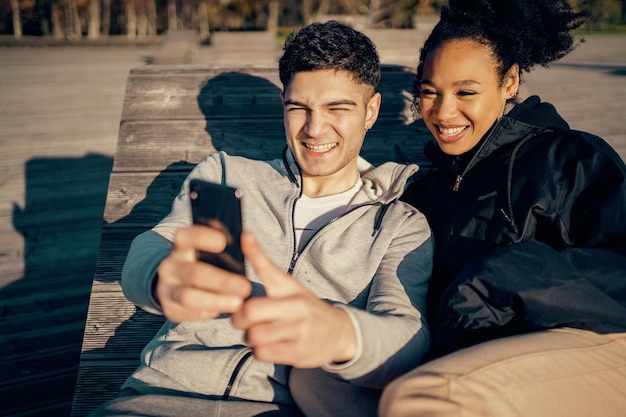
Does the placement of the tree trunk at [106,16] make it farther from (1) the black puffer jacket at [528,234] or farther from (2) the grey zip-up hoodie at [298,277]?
(1) the black puffer jacket at [528,234]

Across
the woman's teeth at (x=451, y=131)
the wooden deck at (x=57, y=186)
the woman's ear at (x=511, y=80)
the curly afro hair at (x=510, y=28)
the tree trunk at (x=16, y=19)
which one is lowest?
the wooden deck at (x=57, y=186)

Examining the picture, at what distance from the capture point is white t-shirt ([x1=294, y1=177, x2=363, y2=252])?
2.03 meters

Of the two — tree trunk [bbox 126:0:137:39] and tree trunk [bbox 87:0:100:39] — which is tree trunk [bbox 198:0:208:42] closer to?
tree trunk [bbox 126:0:137:39]

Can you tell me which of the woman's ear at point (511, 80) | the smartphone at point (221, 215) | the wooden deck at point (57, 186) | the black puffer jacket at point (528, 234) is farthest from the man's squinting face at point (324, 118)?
the wooden deck at point (57, 186)

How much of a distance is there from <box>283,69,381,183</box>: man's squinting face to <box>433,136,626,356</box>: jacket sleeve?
0.82 meters

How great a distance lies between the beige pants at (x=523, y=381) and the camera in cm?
114

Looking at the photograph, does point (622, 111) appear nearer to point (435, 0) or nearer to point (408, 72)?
point (408, 72)

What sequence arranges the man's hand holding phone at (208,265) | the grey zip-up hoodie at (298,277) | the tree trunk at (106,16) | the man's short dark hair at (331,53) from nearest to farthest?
the man's hand holding phone at (208,265)
the grey zip-up hoodie at (298,277)
the man's short dark hair at (331,53)
the tree trunk at (106,16)

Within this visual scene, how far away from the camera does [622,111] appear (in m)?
5.54

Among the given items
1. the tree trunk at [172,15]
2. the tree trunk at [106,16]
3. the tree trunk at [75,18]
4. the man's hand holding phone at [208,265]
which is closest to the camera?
the man's hand holding phone at [208,265]

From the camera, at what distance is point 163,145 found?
288 centimetres

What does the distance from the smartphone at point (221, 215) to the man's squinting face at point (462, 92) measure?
132cm

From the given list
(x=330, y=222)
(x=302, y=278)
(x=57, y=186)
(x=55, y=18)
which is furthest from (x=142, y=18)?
(x=302, y=278)

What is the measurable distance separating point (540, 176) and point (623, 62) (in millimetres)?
9641
